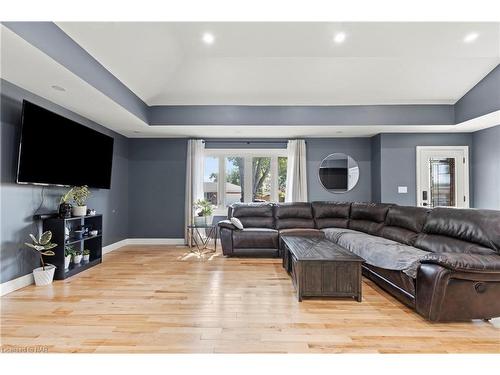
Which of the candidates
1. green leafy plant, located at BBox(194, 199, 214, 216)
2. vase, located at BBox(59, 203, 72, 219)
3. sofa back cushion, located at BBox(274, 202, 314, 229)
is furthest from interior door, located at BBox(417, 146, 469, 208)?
vase, located at BBox(59, 203, 72, 219)

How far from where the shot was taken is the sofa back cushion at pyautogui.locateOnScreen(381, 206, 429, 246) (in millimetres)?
3435

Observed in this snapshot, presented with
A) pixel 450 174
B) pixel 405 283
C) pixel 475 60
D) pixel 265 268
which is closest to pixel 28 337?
pixel 265 268

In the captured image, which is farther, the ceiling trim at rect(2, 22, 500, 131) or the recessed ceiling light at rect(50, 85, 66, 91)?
the ceiling trim at rect(2, 22, 500, 131)

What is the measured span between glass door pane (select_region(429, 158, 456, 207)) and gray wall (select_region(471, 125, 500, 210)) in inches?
14.9

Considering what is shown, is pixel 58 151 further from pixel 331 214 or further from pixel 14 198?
pixel 331 214

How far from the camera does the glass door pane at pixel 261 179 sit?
593 centimetres

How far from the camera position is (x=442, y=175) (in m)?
5.23

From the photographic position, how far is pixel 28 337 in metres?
2.00

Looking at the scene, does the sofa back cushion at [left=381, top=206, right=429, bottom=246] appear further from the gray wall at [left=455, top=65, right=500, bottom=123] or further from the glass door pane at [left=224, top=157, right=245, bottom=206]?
the glass door pane at [left=224, top=157, right=245, bottom=206]

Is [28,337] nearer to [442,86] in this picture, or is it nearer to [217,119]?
[217,119]

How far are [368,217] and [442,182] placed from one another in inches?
76.1

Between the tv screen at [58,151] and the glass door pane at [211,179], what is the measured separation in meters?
2.09

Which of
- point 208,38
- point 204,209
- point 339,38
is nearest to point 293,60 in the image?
point 339,38
